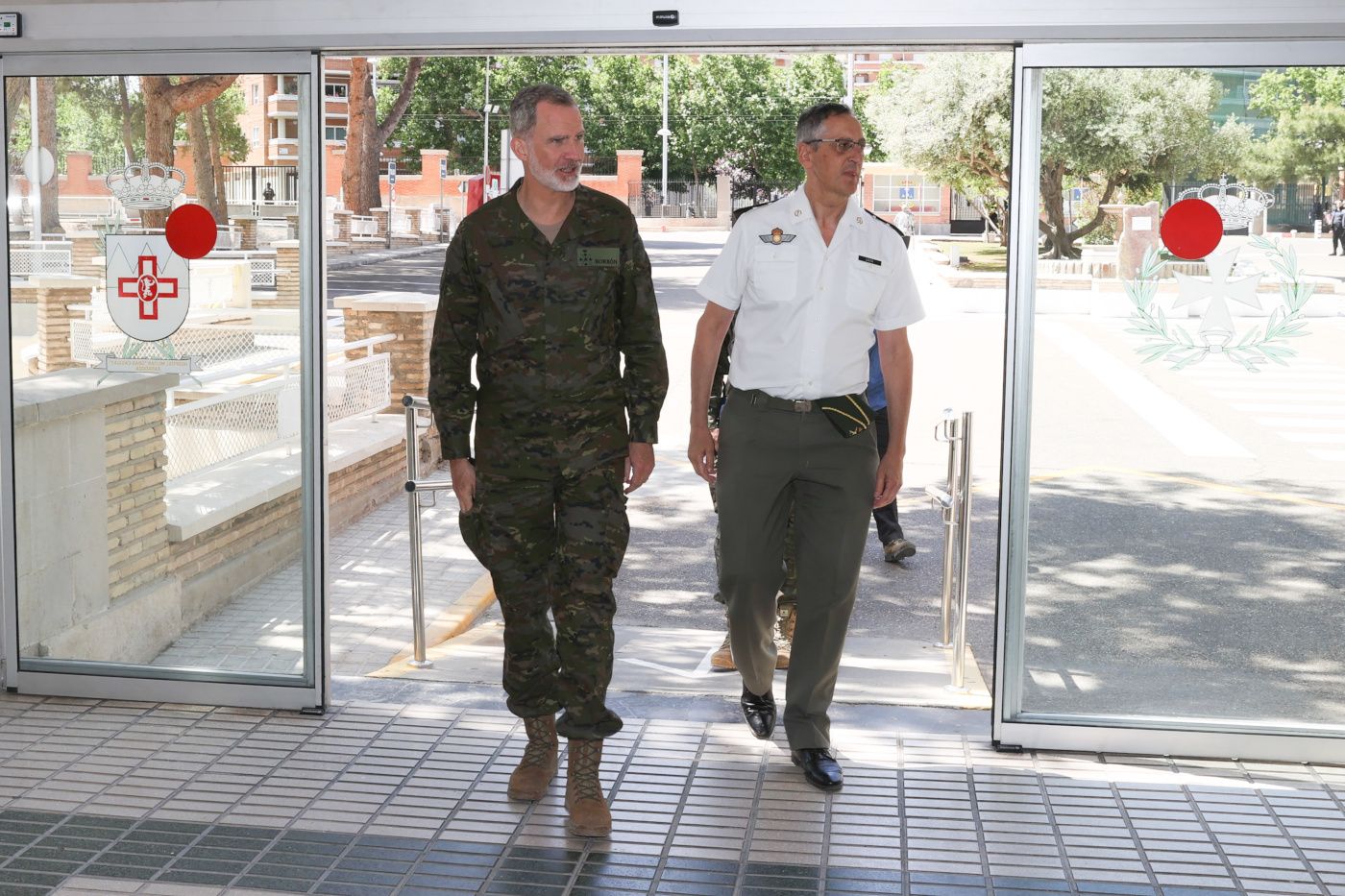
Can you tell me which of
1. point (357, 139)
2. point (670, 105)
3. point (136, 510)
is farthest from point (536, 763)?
point (670, 105)

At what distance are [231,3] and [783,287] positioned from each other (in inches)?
78.9

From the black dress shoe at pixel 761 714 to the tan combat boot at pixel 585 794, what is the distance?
0.73m

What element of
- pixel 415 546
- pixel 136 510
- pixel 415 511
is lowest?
pixel 415 546

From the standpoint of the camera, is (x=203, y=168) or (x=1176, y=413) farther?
(x=203, y=168)

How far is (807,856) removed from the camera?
385 cm

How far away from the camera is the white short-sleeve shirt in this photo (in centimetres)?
427

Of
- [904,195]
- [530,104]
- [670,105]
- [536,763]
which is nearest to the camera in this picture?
[530,104]

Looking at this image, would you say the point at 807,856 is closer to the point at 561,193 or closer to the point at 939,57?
the point at 561,193

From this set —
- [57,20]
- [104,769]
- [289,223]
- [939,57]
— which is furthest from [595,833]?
[939,57]

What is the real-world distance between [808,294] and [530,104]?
97cm

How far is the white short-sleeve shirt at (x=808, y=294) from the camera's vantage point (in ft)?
14.0

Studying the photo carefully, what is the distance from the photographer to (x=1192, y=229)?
454 cm

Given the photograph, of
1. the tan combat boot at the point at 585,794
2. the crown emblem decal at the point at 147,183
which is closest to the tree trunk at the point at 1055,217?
the tan combat boot at the point at 585,794

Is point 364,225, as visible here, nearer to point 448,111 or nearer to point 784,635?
point 448,111
